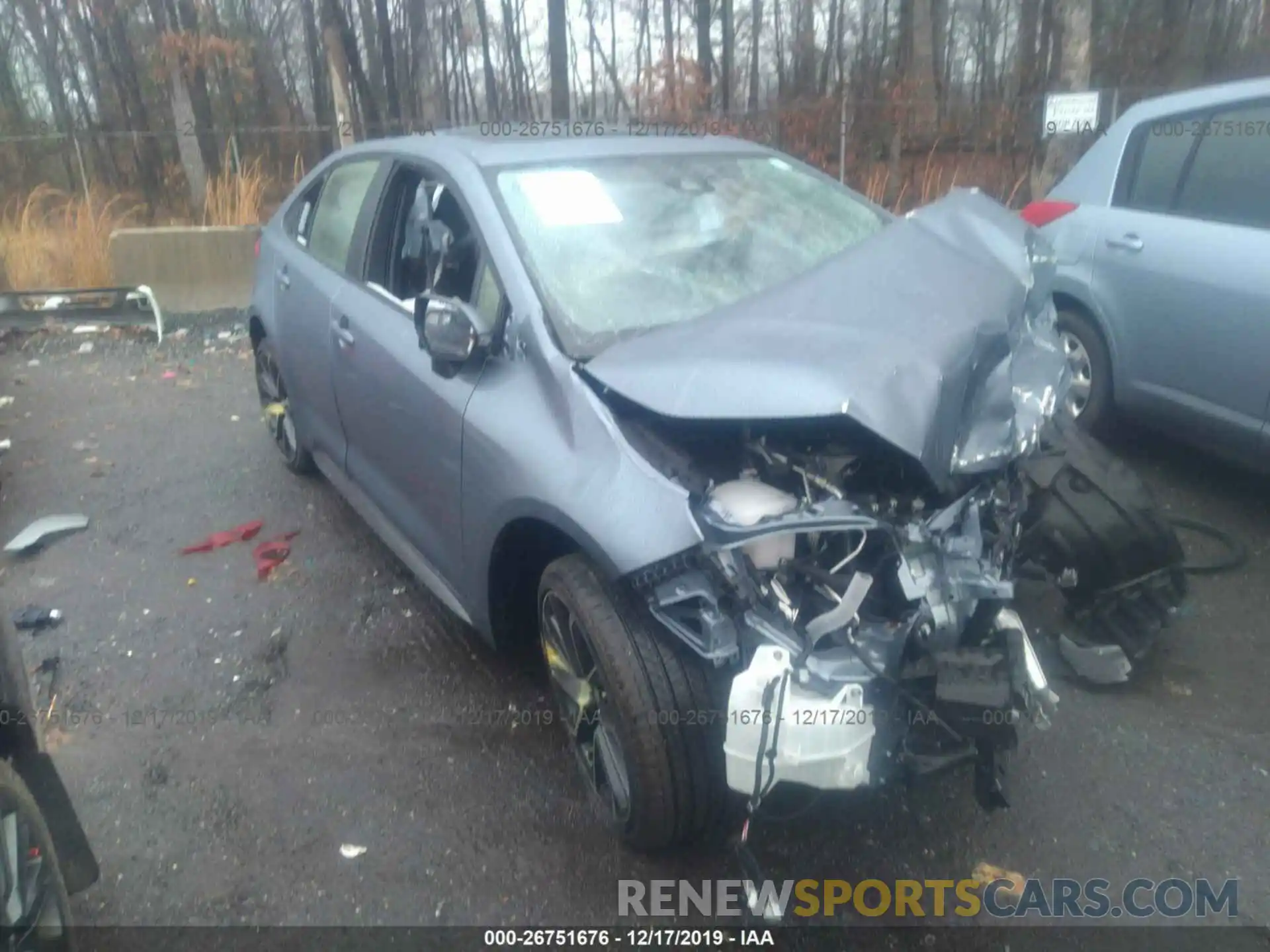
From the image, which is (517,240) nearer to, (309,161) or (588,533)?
(588,533)

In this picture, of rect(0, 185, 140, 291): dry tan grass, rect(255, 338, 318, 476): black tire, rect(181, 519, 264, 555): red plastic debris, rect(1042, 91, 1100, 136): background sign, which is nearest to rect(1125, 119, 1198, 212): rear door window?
rect(1042, 91, 1100, 136): background sign

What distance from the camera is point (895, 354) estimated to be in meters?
2.42

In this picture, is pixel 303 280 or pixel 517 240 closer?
pixel 517 240

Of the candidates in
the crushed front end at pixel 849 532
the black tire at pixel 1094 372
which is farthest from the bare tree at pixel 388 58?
the crushed front end at pixel 849 532

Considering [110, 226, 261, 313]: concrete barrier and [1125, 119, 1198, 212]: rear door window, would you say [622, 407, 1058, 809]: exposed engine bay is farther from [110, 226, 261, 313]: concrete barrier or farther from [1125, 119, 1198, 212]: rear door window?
[110, 226, 261, 313]: concrete barrier

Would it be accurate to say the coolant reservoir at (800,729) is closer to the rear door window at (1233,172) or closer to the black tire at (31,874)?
the black tire at (31,874)

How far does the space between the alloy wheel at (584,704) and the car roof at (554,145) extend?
63.3 inches

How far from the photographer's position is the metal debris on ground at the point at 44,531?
4.67 meters

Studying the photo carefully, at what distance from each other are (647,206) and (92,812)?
2.54 metres

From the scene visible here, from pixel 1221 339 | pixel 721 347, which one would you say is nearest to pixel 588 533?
pixel 721 347

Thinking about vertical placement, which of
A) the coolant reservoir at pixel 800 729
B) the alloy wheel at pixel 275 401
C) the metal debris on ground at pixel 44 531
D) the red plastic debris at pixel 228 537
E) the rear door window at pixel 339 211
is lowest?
the red plastic debris at pixel 228 537

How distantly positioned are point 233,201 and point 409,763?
9.24 metres

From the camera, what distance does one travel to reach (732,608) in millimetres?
2314
